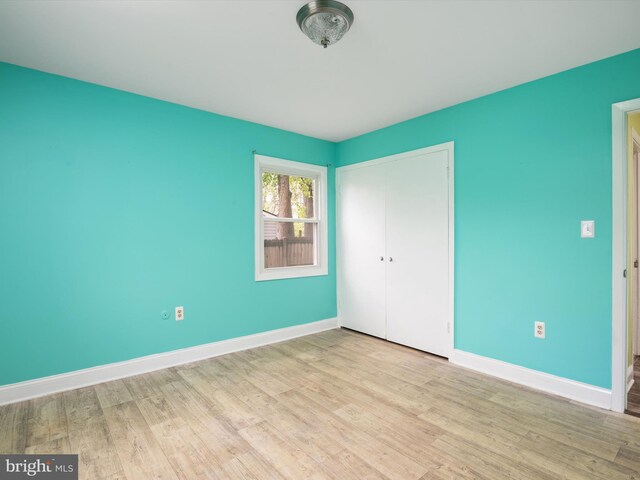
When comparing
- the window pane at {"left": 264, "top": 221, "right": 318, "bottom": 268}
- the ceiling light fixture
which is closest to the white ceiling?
the ceiling light fixture

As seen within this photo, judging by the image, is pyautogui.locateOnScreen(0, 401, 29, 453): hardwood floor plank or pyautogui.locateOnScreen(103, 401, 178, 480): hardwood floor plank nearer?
pyautogui.locateOnScreen(103, 401, 178, 480): hardwood floor plank

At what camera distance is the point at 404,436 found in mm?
1965

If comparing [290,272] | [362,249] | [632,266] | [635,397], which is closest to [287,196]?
[290,272]

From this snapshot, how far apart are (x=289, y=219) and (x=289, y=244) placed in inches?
12.5

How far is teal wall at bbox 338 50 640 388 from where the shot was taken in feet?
7.49

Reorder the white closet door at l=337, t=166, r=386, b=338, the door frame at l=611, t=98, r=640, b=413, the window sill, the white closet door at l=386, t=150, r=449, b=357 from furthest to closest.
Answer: the white closet door at l=337, t=166, r=386, b=338 < the window sill < the white closet door at l=386, t=150, r=449, b=357 < the door frame at l=611, t=98, r=640, b=413

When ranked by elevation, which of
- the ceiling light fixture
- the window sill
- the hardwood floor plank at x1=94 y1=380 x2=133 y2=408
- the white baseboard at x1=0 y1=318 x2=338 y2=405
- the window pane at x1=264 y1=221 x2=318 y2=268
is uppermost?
the ceiling light fixture

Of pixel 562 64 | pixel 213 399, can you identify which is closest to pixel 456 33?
pixel 562 64

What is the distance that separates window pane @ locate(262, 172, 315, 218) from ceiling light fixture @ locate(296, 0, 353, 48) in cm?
206

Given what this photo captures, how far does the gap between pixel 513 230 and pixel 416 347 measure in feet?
5.06

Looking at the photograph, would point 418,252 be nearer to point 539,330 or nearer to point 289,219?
point 539,330

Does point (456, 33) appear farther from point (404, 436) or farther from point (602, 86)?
point (404, 436)

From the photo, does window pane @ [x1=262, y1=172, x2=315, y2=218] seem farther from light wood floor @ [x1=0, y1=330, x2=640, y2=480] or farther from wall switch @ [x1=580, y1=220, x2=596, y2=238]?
wall switch @ [x1=580, y1=220, x2=596, y2=238]

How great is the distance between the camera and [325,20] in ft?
5.89
